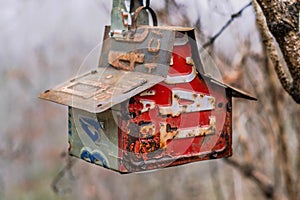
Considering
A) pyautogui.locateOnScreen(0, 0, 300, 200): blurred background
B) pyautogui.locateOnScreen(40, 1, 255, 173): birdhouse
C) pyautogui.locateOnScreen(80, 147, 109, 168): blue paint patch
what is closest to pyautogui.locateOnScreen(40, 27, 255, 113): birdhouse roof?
pyautogui.locateOnScreen(40, 1, 255, 173): birdhouse

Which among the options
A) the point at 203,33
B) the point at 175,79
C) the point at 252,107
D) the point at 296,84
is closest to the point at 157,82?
the point at 175,79

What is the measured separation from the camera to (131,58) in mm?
1109

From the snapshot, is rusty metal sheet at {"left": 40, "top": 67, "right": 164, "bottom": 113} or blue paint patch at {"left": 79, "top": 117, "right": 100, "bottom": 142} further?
blue paint patch at {"left": 79, "top": 117, "right": 100, "bottom": 142}

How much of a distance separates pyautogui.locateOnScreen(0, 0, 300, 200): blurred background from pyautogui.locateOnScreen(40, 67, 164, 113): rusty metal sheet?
2.69ft

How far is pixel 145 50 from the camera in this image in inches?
42.8

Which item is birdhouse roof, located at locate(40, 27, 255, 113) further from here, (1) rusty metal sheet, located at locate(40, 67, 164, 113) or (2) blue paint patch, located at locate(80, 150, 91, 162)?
(2) blue paint patch, located at locate(80, 150, 91, 162)

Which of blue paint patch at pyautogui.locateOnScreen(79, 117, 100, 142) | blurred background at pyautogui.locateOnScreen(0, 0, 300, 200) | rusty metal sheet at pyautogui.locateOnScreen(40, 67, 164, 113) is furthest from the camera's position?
blurred background at pyautogui.locateOnScreen(0, 0, 300, 200)

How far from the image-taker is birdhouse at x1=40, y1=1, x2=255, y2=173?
105 cm

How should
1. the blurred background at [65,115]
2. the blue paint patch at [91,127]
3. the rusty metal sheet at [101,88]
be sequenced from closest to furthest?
the rusty metal sheet at [101,88]
the blue paint patch at [91,127]
the blurred background at [65,115]

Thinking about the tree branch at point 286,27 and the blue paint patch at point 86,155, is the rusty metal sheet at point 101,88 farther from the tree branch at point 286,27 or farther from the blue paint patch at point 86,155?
the tree branch at point 286,27

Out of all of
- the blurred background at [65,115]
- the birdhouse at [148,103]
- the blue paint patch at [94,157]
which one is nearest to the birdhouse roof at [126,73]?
the birdhouse at [148,103]

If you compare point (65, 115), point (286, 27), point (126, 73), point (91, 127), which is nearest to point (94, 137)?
point (91, 127)

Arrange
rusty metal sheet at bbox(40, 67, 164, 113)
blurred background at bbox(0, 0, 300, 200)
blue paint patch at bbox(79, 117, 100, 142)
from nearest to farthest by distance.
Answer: rusty metal sheet at bbox(40, 67, 164, 113), blue paint patch at bbox(79, 117, 100, 142), blurred background at bbox(0, 0, 300, 200)

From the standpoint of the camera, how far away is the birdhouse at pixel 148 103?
3.46ft
